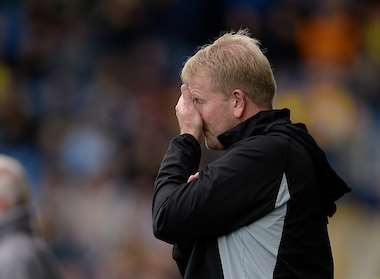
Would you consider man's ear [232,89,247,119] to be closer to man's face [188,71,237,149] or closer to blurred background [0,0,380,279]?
man's face [188,71,237,149]

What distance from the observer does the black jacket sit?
4.02 m

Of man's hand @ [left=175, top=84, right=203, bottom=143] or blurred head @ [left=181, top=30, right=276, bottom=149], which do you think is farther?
man's hand @ [left=175, top=84, right=203, bottom=143]

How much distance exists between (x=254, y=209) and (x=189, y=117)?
0.44 m

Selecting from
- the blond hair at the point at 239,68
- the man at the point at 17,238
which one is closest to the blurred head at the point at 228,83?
the blond hair at the point at 239,68

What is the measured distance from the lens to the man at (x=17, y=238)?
6.05m

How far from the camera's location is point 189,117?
4273mm

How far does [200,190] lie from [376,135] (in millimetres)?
7076

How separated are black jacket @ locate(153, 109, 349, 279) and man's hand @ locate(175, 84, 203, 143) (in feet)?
0.51

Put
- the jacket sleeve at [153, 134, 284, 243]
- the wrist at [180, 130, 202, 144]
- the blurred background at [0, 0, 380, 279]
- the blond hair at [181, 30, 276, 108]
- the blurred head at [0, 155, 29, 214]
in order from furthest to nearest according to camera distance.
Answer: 1. the blurred background at [0, 0, 380, 279]
2. the blurred head at [0, 155, 29, 214]
3. the wrist at [180, 130, 202, 144]
4. the blond hair at [181, 30, 276, 108]
5. the jacket sleeve at [153, 134, 284, 243]

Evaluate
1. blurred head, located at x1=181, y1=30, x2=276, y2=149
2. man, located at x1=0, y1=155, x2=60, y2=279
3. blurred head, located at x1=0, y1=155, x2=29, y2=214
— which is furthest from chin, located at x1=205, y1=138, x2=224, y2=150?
blurred head, located at x1=0, y1=155, x2=29, y2=214

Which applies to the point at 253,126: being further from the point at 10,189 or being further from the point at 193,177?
the point at 10,189

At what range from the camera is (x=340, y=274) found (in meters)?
10.4

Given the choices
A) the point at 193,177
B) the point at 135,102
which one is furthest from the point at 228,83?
the point at 135,102

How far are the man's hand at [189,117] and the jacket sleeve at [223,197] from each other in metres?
0.22
